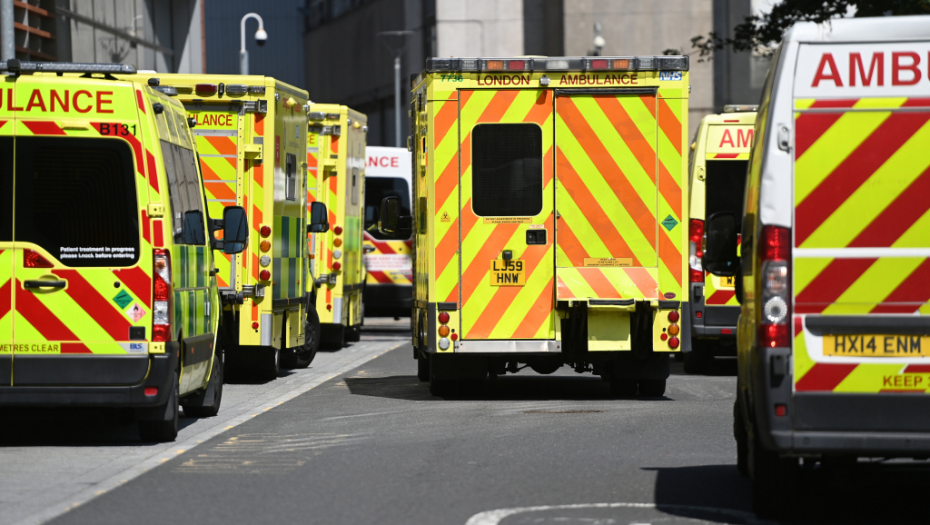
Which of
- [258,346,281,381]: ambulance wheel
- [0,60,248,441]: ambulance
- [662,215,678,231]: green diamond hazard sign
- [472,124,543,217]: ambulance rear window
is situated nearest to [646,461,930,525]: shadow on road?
[0,60,248,441]: ambulance

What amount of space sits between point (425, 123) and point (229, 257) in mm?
2598

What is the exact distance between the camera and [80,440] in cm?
1059

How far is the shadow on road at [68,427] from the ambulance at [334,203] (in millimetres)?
6934

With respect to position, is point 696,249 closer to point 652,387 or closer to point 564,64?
point 652,387

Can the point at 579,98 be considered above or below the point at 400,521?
above

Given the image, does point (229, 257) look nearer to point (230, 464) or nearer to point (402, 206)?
point (230, 464)

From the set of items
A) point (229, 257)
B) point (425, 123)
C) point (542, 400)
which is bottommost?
point (542, 400)

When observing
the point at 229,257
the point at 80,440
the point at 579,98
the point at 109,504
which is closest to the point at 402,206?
the point at 229,257

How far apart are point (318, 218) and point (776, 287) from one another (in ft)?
38.6

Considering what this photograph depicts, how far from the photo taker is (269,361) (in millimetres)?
15820

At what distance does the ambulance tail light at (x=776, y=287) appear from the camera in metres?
6.84

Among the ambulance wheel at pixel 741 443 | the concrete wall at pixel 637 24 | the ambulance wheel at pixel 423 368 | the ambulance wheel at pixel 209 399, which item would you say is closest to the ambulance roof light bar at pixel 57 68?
the ambulance wheel at pixel 209 399

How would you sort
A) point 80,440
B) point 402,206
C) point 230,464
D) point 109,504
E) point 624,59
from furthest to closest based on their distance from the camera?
point 402,206 → point 624,59 → point 80,440 → point 230,464 → point 109,504

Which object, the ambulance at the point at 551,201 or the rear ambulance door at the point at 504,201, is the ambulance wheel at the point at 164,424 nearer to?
the ambulance at the point at 551,201
